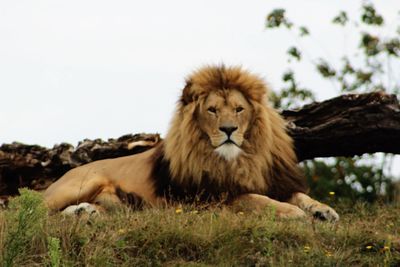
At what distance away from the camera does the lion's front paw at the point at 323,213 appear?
774 centimetres

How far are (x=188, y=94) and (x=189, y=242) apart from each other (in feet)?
7.38

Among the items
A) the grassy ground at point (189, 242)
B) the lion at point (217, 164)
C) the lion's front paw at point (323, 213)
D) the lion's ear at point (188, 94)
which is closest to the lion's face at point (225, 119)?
the lion at point (217, 164)

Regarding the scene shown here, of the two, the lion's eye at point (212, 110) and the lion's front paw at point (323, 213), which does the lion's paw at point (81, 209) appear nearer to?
the lion's eye at point (212, 110)

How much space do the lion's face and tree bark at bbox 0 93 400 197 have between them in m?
1.16

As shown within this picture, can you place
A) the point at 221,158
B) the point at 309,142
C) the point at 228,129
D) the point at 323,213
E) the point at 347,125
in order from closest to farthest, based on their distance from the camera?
the point at 323,213 < the point at 228,129 < the point at 221,158 < the point at 347,125 < the point at 309,142

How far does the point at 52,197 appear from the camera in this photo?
8719 mm

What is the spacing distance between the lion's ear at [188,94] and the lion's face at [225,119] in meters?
0.15

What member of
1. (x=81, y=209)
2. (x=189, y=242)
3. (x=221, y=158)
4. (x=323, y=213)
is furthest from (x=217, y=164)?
(x=189, y=242)

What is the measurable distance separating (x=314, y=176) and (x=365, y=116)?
8556mm

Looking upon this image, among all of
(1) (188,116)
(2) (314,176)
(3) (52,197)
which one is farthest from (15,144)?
(2) (314,176)

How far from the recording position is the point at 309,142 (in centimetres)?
930

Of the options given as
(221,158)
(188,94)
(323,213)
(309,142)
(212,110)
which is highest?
(188,94)

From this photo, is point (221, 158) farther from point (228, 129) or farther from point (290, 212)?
point (290, 212)

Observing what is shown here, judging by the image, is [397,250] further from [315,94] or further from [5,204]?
[315,94]
